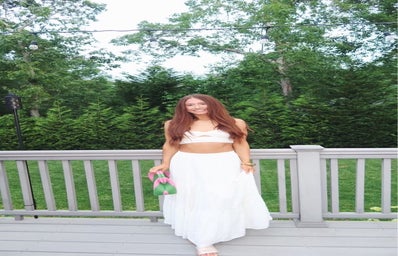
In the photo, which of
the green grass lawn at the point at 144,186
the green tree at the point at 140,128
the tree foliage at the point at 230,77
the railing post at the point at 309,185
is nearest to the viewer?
the railing post at the point at 309,185

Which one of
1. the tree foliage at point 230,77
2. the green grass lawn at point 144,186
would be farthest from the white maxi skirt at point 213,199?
the tree foliage at point 230,77

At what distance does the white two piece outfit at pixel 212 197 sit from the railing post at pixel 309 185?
1.19 feet

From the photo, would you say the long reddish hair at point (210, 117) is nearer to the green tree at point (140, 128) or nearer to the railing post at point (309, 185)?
the railing post at point (309, 185)

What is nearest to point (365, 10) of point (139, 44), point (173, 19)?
point (173, 19)

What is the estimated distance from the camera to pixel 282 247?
1.79 meters

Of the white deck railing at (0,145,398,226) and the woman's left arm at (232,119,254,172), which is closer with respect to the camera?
the woman's left arm at (232,119,254,172)

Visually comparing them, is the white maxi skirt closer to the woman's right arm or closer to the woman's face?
the woman's right arm

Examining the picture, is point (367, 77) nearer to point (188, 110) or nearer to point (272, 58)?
point (272, 58)

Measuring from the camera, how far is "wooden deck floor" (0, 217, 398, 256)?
5.77 ft

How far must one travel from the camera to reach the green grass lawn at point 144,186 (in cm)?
376

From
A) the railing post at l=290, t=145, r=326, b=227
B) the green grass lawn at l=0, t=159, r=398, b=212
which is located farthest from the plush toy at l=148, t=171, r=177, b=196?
the green grass lawn at l=0, t=159, r=398, b=212

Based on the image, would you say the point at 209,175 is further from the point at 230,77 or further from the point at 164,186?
the point at 230,77

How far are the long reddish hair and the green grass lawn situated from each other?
2.07m

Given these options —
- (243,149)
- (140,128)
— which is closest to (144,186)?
(140,128)
